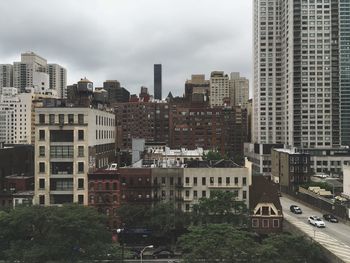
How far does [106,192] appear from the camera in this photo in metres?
94.3

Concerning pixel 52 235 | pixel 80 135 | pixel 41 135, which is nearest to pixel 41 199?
pixel 41 135

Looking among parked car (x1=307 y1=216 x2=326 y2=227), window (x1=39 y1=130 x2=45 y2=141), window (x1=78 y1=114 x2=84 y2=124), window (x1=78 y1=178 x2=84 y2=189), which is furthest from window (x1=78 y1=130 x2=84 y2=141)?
parked car (x1=307 y1=216 x2=326 y2=227)

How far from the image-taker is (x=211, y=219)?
278 ft

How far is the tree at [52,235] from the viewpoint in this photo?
65.4 m

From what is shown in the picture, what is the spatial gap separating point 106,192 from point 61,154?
12.6 metres

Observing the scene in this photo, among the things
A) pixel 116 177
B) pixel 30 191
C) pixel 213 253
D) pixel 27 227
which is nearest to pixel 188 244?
pixel 213 253

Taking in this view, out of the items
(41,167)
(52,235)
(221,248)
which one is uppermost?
(41,167)

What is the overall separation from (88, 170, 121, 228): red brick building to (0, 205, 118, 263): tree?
19346mm

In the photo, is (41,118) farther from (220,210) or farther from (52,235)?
(220,210)

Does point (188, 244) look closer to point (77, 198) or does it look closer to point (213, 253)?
point (213, 253)

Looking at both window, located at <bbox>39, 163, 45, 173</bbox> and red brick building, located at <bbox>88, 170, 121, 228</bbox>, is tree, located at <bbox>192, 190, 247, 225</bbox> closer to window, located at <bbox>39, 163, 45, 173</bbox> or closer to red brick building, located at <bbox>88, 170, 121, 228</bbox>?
red brick building, located at <bbox>88, 170, 121, 228</bbox>

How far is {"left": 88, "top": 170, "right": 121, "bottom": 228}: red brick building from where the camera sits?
93425 millimetres

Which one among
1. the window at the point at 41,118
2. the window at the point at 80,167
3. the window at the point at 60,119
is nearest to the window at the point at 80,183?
the window at the point at 80,167

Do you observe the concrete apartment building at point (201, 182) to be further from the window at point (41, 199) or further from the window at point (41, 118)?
the window at point (41, 118)
